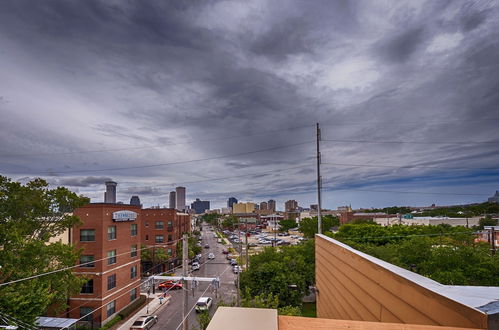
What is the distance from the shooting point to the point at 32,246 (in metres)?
14.9

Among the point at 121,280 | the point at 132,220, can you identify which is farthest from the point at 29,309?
→ the point at 132,220

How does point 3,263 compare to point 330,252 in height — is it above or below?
below

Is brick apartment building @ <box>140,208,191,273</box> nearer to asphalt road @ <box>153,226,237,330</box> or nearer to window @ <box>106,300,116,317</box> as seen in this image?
asphalt road @ <box>153,226,237,330</box>

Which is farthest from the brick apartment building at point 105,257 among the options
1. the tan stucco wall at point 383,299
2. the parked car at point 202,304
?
the tan stucco wall at point 383,299

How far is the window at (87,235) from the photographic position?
77.6 ft

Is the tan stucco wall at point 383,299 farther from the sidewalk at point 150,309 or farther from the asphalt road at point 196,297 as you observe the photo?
the sidewalk at point 150,309

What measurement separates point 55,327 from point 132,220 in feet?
38.4

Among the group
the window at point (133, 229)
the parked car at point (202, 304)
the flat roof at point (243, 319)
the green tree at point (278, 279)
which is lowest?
the parked car at point (202, 304)

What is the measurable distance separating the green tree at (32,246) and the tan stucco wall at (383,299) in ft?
49.9

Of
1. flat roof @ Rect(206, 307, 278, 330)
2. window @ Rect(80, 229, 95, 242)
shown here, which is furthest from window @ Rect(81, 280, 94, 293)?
flat roof @ Rect(206, 307, 278, 330)

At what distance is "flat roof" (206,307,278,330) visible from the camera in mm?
1521

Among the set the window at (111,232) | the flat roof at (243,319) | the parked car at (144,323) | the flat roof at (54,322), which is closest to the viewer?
→ the flat roof at (243,319)

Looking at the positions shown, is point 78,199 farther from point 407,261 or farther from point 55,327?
point 407,261

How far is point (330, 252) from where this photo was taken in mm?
6145
